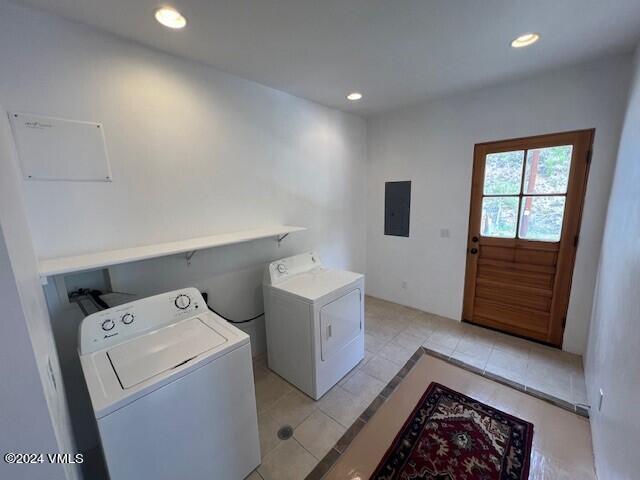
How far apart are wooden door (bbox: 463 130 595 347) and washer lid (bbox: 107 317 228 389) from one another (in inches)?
107

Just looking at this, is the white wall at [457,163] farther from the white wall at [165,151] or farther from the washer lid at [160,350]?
the washer lid at [160,350]

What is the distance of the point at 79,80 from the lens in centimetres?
150

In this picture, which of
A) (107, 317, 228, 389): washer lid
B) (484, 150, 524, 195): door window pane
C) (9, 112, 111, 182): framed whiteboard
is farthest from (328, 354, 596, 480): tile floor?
(9, 112, 111, 182): framed whiteboard

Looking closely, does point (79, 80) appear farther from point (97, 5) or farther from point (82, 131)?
point (97, 5)

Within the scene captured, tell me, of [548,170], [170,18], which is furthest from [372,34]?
[548,170]

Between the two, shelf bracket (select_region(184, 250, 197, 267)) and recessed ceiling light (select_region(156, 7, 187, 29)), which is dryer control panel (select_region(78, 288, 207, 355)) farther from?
recessed ceiling light (select_region(156, 7, 187, 29))

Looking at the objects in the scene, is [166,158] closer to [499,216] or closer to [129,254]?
[129,254]

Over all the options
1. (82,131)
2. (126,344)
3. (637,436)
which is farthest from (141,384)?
(637,436)

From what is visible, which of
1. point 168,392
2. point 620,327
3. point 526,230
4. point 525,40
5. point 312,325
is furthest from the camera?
point 526,230

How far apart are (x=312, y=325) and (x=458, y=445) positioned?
3.83 feet

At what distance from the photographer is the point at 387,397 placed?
2043 millimetres

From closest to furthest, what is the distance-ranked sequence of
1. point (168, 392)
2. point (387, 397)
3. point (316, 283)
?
point (168, 392)
point (387, 397)
point (316, 283)

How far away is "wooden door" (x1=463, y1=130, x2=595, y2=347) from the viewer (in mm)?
2303

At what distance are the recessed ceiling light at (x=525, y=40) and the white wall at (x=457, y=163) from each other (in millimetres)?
731
